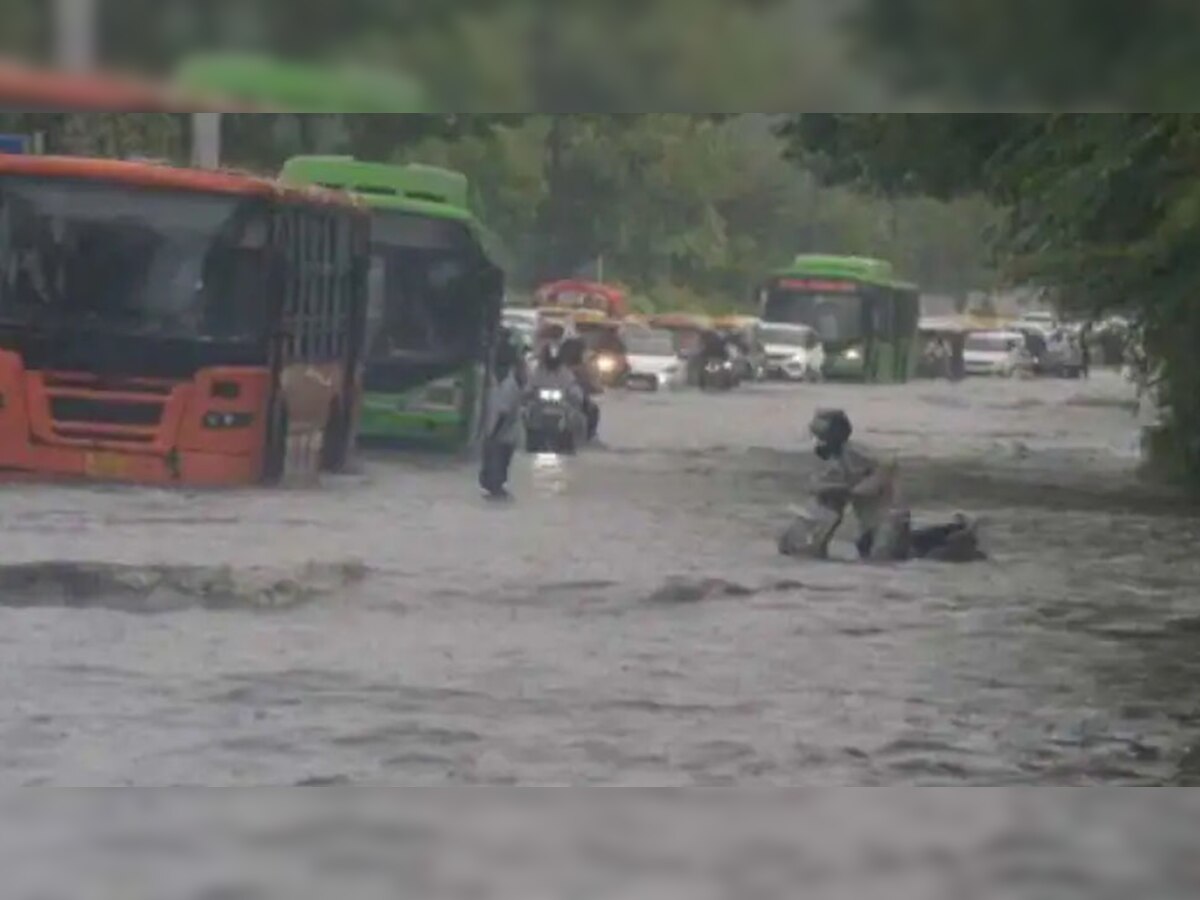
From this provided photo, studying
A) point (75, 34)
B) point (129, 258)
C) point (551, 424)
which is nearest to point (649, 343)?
point (551, 424)

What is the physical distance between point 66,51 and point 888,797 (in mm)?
2692

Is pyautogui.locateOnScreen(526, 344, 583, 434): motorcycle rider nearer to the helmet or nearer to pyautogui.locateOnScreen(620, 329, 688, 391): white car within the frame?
pyautogui.locateOnScreen(620, 329, 688, 391): white car

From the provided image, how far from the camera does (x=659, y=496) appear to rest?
278 inches

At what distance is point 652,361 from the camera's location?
7.06 m

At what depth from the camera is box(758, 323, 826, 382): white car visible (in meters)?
7.06

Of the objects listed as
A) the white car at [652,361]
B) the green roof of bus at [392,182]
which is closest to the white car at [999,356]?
the white car at [652,361]

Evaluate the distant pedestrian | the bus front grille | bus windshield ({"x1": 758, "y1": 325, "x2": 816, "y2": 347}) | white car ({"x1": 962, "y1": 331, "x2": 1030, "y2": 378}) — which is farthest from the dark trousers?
white car ({"x1": 962, "y1": 331, "x2": 1030, "y2": 378})

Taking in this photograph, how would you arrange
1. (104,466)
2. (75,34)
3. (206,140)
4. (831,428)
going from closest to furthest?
(75,34) → (206,140) → (104,466) → (831,428)

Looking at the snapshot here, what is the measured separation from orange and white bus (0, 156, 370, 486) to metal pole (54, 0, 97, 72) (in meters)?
0.98

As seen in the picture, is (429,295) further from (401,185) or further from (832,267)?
(832,267)

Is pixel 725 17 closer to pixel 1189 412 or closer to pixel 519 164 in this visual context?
pixel 519 164

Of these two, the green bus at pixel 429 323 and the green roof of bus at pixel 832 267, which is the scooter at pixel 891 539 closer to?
the green roof of bus at pixel 832 267

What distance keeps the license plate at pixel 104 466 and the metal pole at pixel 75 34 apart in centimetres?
134

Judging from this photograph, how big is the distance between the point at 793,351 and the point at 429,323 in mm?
894
